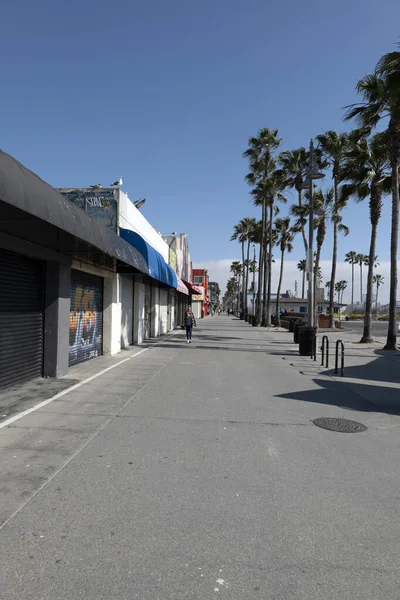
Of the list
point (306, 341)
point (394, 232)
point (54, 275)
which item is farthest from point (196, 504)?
point (394, 232)

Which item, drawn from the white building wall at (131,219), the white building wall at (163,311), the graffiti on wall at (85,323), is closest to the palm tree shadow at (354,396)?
the graffiti on wall at (85,323)

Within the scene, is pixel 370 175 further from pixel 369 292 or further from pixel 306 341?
pixel 306 341

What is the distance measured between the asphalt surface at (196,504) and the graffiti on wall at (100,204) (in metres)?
7.56

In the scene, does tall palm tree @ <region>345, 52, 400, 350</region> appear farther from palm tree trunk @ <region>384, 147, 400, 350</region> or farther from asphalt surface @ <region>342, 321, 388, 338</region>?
asphalt surface @ <region>342, 321, 388, 338</region>

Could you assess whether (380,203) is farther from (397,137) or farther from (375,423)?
(375,423)

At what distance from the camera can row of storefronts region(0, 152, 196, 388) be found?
617cm

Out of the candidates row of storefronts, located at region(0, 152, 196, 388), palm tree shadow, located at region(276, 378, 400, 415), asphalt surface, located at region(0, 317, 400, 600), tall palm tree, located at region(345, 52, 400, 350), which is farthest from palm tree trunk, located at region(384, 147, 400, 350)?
asphalt surface, located at region(0, 317, 400, 600)

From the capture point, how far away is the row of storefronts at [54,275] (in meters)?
6.17

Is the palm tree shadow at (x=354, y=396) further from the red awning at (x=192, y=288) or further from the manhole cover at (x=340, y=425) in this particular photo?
the red awning at (x=192, y=288)

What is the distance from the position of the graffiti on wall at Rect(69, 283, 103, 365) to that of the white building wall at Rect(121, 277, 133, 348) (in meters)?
2.53

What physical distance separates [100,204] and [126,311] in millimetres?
4844

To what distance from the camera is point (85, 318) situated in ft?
42.1

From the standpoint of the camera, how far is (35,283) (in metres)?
9.56

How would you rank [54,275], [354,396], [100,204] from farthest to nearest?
[100,204] → [54,275] → [354,396]
